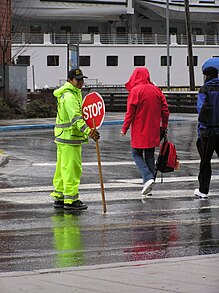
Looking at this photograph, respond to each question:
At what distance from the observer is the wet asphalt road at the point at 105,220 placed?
29.9ft

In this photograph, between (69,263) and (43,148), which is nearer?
(69,263)

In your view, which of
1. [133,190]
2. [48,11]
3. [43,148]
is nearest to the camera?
[133,190]

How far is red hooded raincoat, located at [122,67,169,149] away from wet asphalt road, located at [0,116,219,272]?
885 millimetres

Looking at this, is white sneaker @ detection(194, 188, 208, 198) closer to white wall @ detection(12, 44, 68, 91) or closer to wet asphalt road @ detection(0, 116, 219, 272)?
wet asphalt road @ detection(0, 116, 219, 272)

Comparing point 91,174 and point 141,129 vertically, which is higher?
→ point 141,129

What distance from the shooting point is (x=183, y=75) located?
260 ft

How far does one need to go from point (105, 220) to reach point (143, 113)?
101 inches

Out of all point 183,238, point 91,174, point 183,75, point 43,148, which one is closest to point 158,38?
point 183,75

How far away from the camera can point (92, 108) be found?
40.1ft

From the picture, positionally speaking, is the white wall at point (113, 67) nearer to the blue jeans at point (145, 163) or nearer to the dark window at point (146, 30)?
the dark window at point (146, 30)

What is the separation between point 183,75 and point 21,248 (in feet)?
231

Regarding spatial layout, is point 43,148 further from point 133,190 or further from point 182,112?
point 182,112

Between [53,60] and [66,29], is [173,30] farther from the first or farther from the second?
[53,60]

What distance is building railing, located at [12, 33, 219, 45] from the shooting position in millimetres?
73625
